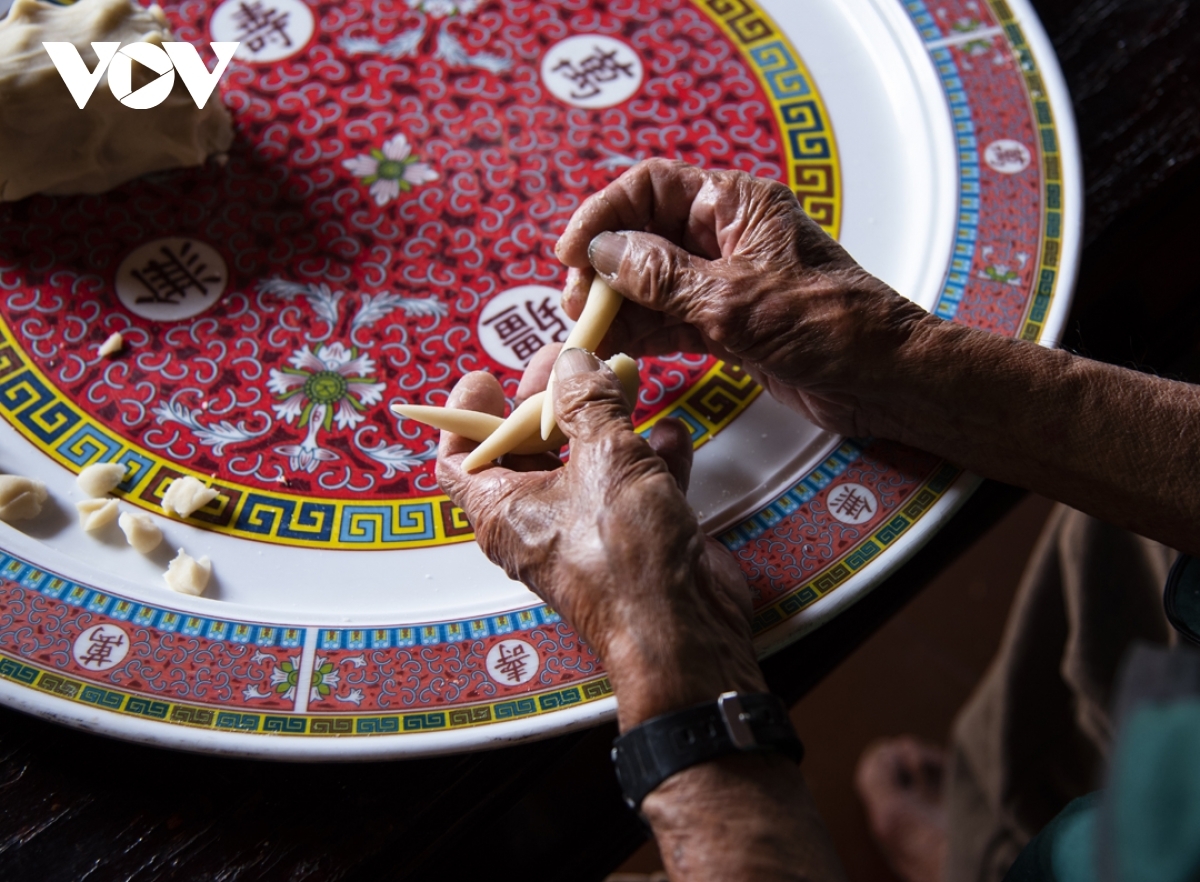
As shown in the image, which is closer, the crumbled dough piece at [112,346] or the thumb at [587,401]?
the thumb at [587,401]

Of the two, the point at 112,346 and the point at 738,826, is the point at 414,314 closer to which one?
the point at 112,346

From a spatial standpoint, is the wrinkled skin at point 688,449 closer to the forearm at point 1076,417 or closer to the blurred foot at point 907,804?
the forearm at point 1076,417

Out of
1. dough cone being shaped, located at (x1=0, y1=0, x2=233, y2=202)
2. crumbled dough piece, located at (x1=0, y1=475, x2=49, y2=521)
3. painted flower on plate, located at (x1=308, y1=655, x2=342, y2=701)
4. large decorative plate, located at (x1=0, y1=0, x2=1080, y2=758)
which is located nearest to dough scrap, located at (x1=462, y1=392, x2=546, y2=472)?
large decorative plate, located at (x1=0, y1=0, x2=1080, y2=758)

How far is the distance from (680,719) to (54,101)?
41.6 inches

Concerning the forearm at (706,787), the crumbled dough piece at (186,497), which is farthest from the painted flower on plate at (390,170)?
the forearm at (706,787)

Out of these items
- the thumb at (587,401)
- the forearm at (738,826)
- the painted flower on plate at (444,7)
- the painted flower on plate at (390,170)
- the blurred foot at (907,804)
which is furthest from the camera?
the blurred foot at (907,804)

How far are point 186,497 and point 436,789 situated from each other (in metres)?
0.42

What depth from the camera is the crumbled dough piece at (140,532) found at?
3.31ft

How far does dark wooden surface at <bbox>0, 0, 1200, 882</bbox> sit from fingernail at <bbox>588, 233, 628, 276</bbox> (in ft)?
1.61

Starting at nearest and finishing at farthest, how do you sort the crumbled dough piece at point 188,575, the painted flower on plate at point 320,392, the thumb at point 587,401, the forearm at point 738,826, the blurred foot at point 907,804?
the forearm at point 738,826 < the thumb at point 587,401 < the crumbled dough piece at point 188,575 < the painted flower on plate at point 320,392 < the blurred foot at point 907,804

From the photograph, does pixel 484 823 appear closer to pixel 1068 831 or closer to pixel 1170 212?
pixel 1068 831

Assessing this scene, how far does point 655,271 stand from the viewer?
956 mm

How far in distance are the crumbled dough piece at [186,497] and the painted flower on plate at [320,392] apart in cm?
10

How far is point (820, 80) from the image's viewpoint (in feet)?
4.53
